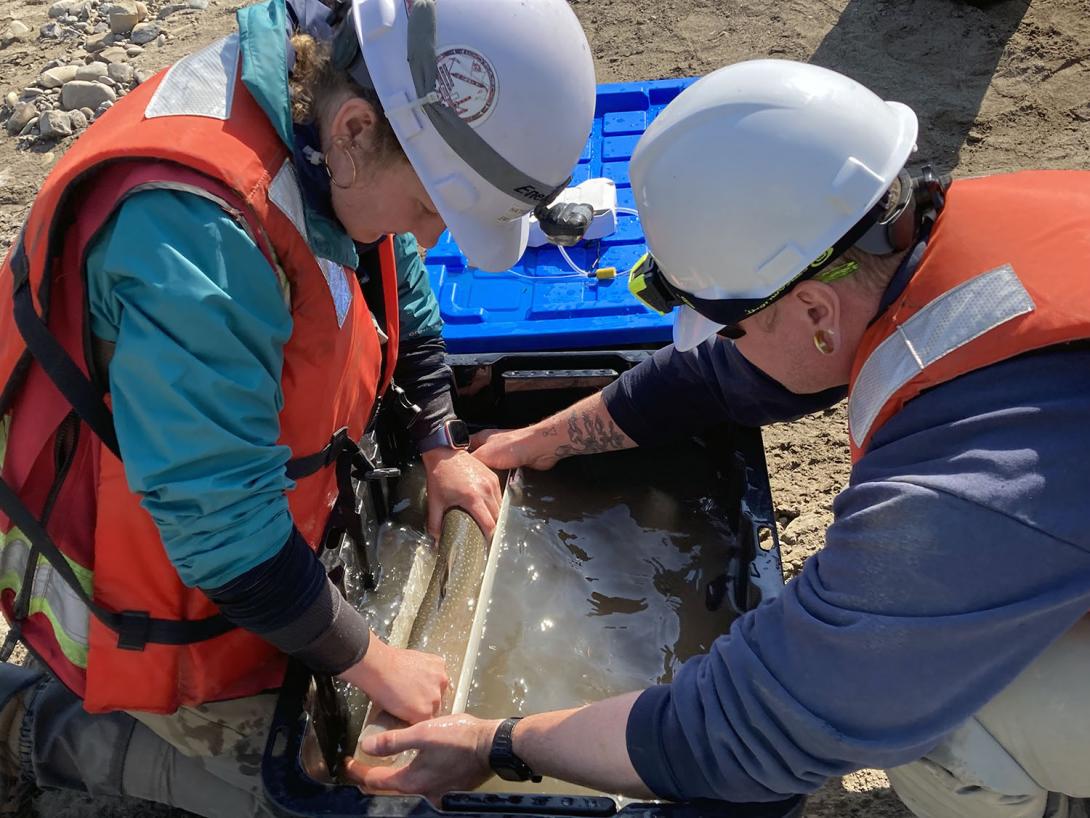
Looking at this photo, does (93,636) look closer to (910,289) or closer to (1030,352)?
(910,289)

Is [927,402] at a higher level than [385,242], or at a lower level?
higher

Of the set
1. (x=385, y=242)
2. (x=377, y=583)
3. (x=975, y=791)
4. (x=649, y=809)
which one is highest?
(x=385, y=242)

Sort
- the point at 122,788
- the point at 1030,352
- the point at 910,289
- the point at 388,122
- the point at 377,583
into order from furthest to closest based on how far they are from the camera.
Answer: the point at 377,583, the point at 122,788, the point at 388,122, the point at 910,289, the point at 1030,352

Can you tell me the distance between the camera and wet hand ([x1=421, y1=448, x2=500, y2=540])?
2826 millimetres

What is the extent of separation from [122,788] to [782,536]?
84.0 inches

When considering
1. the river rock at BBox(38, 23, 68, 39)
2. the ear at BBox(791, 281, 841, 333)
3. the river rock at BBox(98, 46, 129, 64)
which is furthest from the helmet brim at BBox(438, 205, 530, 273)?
the river rock at BBox(38, 23, 68, 39)

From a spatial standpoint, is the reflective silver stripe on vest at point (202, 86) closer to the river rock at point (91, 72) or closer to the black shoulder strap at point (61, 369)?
the black shoulder strap at point (61, 369)

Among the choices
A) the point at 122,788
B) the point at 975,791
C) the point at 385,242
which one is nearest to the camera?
the point at 975,791

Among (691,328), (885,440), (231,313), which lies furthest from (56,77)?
(885,440)

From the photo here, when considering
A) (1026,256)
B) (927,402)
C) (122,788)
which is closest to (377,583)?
(122,788)

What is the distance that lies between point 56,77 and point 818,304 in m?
5.66

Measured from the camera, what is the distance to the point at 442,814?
6.40 ft

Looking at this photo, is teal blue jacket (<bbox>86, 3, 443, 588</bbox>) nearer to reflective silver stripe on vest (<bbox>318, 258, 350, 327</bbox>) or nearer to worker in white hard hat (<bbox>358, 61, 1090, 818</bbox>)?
reflective silver stripe on vest (<bbox>318, 258, 350, 327</bbox>)

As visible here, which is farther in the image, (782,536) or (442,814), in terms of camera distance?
(782,536)
